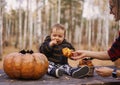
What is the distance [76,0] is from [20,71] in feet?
111

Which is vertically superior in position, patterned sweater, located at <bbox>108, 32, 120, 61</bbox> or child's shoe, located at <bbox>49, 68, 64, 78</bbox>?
patterned sweater, located at <bbox>108, 32, 120, 61</bbox>

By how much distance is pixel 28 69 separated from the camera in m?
3.98

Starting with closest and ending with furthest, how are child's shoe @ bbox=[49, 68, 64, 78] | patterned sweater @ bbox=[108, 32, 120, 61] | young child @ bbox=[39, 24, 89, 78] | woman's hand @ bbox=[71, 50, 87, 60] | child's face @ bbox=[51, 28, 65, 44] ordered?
patterned sweater @ bbox=[108, 32, 120, 61] → woman's hand @ bbox=[71, 50, 87, 60] → child's shoe @ bbox=[49, 68, 64, 78] → young child @ bbox=[39, 24, 89, 78] → child's face @ bbox=[51, 28, 65, 44]

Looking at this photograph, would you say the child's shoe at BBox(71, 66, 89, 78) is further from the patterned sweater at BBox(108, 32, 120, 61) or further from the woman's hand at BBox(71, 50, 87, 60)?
the patterned sweater at BBox(108, 32, 120, 61)

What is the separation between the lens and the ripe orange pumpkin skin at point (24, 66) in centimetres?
397

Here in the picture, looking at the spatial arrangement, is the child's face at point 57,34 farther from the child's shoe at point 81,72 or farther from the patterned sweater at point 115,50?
the patterned sweater at point 115,50

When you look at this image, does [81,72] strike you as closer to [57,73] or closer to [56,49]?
[57,73]

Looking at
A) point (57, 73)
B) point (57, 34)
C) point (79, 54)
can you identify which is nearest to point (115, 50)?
point (79, 54)

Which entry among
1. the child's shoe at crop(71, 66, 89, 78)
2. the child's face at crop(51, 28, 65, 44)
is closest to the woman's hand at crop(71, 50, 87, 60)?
the child's shoe at crop(71, 66, 89, 78)

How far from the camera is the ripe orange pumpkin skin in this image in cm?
397

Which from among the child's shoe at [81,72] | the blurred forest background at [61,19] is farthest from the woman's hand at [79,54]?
the blurred forest background at [61,19]

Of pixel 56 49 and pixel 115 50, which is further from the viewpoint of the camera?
pixel 56 49

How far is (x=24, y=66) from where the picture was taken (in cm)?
396

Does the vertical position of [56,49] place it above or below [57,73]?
above
